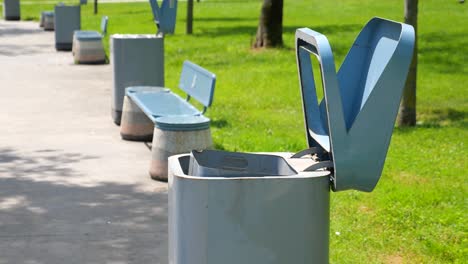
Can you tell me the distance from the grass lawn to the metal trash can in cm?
200

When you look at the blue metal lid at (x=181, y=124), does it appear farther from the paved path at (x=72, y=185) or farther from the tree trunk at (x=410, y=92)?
the tree trunk at (x=410, y=92)

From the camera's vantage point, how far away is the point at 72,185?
954 centimetres

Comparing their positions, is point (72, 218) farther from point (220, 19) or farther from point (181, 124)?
point (220, 19)

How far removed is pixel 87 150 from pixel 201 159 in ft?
20.2

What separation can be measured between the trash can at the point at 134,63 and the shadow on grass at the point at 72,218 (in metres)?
2.48

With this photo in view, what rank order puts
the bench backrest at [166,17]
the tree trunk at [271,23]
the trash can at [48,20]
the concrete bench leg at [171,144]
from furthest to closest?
the trash can at [48,20] → the tree trunk at [271,23] → the bench backrest at [166,17] → the concrete bench leg at [171,144]

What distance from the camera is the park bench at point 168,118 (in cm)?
946

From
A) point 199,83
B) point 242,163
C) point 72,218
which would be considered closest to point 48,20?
point 199,83

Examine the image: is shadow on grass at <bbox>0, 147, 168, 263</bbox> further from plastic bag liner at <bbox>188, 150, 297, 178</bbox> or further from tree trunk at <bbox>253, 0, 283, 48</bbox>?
tree trunk at <bbox>253, 0, 283, 48</bbox>

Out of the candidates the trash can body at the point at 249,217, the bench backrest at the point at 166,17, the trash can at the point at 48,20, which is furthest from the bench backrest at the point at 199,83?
the trash can at the point at 48,20

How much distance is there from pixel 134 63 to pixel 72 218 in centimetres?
482

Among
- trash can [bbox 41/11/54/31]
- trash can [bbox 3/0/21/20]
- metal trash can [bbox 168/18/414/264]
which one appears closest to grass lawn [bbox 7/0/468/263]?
trash can [bbox 41/11/54/31]

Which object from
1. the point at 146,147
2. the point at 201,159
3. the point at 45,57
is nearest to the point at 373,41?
the point at 201,159

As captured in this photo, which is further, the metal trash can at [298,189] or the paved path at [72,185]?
the paved path at [72,185]
